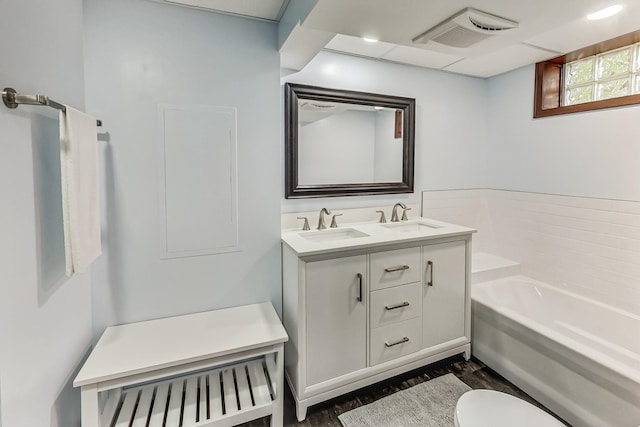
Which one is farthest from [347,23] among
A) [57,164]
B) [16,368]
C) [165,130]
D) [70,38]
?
[16,368]

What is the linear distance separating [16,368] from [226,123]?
1359mm

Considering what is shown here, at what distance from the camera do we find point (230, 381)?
178cm

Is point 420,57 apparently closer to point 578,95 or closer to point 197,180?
point 578,95

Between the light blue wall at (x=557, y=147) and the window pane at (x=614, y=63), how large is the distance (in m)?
0.31

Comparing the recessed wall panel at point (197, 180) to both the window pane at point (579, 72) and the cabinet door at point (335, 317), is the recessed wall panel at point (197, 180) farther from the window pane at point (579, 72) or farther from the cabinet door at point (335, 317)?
the window pane at point (579, 72)

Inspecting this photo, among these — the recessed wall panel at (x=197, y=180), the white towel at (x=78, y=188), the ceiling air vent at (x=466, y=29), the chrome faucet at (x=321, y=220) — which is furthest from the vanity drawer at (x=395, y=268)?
the white towel at (x=78, y=188)

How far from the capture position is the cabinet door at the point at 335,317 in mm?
1723

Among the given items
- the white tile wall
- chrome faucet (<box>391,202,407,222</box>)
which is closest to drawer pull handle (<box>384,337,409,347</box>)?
chrome faucet (<box>391,202,407,222</box>)

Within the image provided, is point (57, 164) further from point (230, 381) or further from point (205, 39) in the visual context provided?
point (230, 381)

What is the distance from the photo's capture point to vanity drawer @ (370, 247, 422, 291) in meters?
1.86

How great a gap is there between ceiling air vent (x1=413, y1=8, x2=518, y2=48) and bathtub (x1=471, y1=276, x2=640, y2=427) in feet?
5.50

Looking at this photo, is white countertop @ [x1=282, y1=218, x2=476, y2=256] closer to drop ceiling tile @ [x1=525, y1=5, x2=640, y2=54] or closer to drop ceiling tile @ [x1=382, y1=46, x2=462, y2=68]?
drop ceiling tile @ [x1=382, y1=46, x2=462, y2=68]

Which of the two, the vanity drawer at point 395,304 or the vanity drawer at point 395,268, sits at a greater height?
the vanity drawer at point 395,268

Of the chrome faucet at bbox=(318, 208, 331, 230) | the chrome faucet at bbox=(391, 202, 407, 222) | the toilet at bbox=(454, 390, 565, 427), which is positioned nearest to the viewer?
the toilet at bbox=(454, 390, 565, 427)
